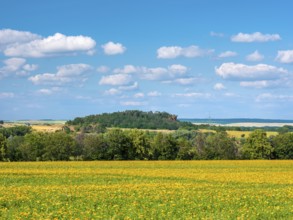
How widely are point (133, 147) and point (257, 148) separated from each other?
943 inches

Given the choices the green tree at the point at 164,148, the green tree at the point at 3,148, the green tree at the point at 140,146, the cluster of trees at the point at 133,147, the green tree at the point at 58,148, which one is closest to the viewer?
the green tree at the point at 3,148

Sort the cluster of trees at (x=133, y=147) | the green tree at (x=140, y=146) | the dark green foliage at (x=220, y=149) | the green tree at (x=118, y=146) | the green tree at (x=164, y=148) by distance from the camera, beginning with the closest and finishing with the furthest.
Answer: the cluster of trees at (x=133, y=147)
the green tree at (x=118, y=146)
the green tree at (x=140, y=146)
the green tree at (x=164, y=148)
the dark green foliage at (x=220, y=149)

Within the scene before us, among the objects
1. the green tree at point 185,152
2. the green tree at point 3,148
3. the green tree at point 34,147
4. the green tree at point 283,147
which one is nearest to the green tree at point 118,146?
the green tree at point 185,152

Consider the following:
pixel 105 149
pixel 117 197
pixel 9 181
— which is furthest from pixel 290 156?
pixel 117 197

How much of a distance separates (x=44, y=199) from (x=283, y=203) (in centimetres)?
1220

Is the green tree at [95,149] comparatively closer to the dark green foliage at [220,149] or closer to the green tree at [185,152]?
the green tree at [185,152]

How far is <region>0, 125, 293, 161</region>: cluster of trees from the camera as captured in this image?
88125 mm

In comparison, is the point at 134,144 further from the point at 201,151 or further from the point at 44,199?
the point at 44,199

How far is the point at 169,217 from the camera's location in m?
19.6

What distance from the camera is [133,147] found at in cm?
9131

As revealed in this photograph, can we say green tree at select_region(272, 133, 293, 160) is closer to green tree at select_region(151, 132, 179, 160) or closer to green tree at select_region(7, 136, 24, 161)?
green tree at select_region(151, 132, 179, 160)

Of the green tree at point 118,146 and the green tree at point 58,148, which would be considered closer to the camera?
the green tree at point 58,148

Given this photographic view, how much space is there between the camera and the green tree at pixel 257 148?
93.1m

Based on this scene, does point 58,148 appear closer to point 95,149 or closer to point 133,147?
point 95,149
